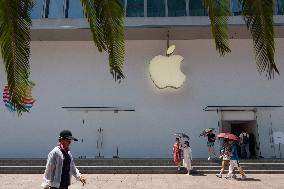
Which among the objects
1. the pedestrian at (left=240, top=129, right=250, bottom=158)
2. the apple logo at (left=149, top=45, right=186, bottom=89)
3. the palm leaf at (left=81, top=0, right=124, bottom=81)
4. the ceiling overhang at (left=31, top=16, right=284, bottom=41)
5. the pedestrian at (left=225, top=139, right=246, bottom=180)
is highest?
the ceiling overhang at (left=31, top=16, right=284, bottom=41)

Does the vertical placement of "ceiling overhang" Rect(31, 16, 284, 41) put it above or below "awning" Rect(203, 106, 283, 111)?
above

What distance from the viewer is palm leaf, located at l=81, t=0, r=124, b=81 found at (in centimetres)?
399

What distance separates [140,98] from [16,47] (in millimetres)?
17494

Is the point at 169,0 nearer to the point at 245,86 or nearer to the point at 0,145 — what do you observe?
the point at 245,86

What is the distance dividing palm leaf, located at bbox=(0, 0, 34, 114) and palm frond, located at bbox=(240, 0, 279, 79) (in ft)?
7.69

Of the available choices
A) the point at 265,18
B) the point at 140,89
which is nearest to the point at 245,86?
the point at 140,89

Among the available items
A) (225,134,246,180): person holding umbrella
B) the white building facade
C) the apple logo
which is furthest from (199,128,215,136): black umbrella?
(225,134,246,180): person holding umbrella

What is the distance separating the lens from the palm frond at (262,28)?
360 centimetres

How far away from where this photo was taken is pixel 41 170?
629 inches

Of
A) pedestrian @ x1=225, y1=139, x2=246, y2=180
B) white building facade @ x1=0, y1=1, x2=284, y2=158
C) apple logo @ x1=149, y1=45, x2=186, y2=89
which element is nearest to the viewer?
pedestrian @ x1=225, y1=139, x2=246, y2=180

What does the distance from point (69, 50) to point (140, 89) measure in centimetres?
500

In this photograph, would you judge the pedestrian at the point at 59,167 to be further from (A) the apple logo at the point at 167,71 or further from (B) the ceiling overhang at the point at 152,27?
(A) the apple logo at the point at 167,71

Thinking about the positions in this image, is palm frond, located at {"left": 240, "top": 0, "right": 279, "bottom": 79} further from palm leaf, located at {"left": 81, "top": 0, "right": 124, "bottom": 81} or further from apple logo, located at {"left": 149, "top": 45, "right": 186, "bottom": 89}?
apple logo, located at {"left": 149, "top": 45, "right": 186, "bottom": 89}

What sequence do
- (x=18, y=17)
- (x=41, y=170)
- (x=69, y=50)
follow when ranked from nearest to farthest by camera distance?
1. (x=18, y=17)
2. (x=41, y=170)
3. (x=69, y=50)
